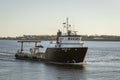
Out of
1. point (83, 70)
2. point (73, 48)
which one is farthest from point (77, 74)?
point (73, 48)

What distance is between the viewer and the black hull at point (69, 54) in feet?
236

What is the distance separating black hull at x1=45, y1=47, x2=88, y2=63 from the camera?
71812 millimetres

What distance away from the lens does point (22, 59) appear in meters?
90.0

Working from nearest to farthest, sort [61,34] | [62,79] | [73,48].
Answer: [62,79] < [73,48] < [61,34]

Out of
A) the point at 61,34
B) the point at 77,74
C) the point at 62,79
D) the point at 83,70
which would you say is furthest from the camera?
the point at 61,34

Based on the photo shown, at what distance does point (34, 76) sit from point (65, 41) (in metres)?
21.4

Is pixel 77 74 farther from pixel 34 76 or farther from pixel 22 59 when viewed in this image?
pixel 22 59

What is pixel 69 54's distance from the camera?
236 feet

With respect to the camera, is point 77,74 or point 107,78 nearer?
point 107,78

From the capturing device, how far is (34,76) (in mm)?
53969

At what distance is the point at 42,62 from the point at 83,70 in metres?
16.7

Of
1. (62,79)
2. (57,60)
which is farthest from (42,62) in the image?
(62,79)

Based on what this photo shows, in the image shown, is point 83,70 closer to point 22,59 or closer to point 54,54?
point 54,54

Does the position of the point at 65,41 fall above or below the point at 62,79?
above
